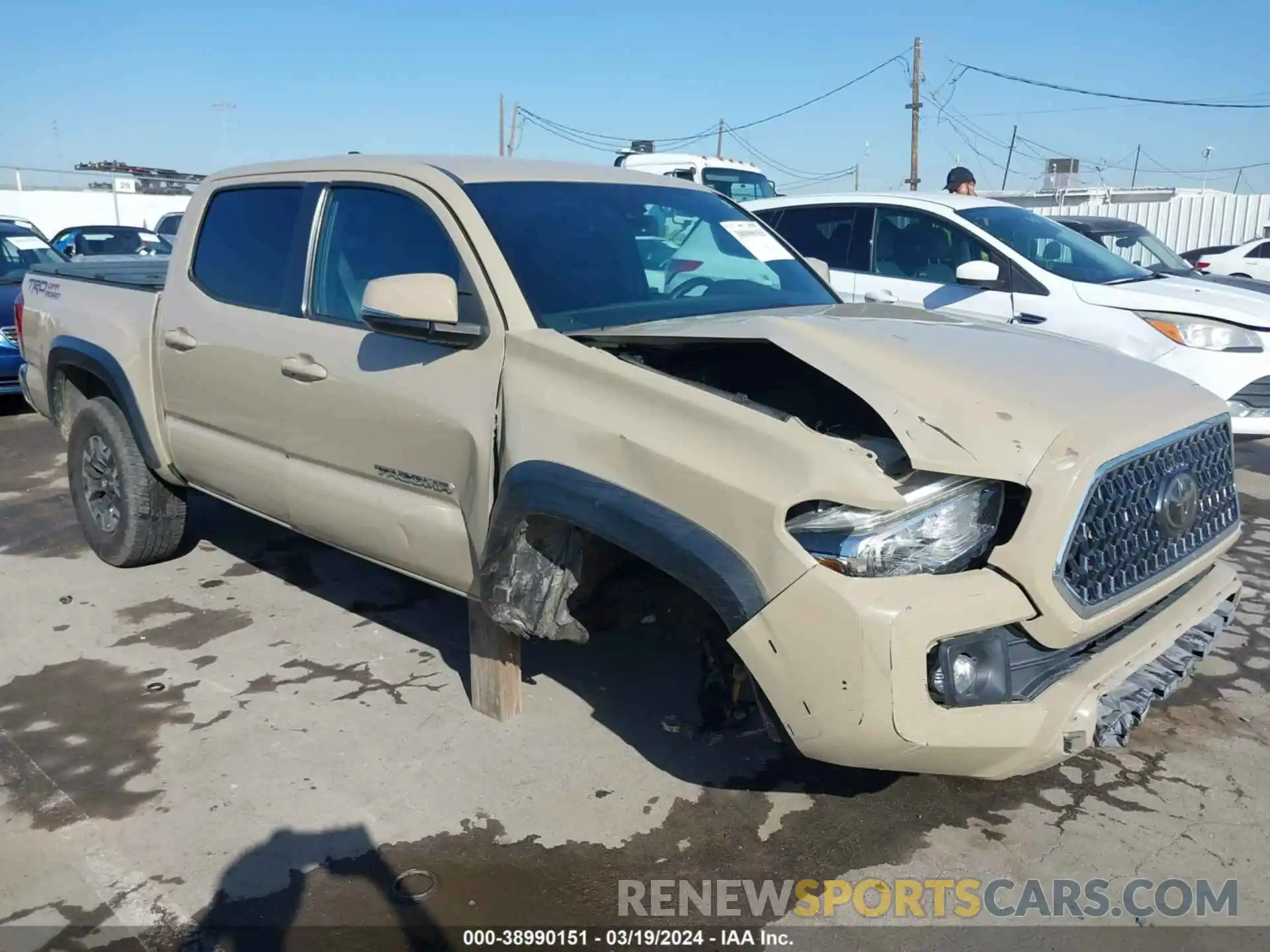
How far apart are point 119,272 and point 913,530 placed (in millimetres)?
4693

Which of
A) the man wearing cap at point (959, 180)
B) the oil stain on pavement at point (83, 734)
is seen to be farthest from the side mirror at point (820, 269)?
the man wearing cap at point (959, 180)

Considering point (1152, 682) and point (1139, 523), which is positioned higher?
point (1139, 523)

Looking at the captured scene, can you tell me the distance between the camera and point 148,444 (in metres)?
4.65

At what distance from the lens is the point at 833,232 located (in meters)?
7.51

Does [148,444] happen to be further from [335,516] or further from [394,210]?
[394,210]

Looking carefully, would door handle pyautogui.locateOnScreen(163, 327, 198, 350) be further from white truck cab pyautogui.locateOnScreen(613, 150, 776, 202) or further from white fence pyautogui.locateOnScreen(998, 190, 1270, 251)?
white fence pyautogui.locateOnScreen(998, 190, 1270, 251)

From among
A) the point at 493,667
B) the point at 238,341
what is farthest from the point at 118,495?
the point at 493,667

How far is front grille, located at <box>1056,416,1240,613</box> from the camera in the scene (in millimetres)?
2414

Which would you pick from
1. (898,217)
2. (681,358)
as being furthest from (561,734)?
(898,217)

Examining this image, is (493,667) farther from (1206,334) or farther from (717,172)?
(717,172)

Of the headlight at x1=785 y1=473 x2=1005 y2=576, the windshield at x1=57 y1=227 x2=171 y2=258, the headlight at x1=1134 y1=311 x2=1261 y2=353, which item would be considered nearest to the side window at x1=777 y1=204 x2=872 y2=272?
the headlight at x1=1134 y1=311 x2=1261 y2=353

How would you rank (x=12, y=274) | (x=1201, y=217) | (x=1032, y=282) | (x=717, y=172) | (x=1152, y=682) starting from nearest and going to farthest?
1. (x=1152, y=682)
2. (x=1032, y=282)
3. (x=12, y=274)
4. (x=717, y=172)
5. (x=1201, y=217)

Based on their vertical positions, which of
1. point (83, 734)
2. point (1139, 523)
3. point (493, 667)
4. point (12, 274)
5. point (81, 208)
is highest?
point (81, 208)

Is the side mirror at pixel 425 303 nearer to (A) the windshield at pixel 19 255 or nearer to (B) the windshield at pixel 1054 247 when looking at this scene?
(B) the windshield at pixel 1054 247
